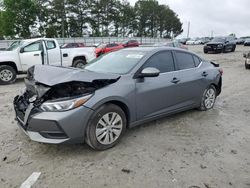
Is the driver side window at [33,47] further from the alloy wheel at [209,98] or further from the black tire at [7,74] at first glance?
the alloy wheel at [209,98]

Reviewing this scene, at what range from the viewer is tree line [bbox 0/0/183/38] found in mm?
41719

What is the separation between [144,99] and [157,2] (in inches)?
2973

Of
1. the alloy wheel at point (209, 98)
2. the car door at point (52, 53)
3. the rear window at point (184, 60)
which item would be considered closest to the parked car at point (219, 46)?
the car door at point (52, 53)

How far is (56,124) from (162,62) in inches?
93.8

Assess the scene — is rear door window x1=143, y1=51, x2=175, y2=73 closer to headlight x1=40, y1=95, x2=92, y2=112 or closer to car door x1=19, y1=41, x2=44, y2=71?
headlight x1=40, y1=95, x2=92, y2=112

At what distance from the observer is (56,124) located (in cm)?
337

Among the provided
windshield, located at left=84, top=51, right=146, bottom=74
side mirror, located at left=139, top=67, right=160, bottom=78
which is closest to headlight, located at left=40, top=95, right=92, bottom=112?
windshield, located at left=84, top=51, right=146, bottom=74

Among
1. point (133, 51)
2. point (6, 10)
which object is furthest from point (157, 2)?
point (133, 51)

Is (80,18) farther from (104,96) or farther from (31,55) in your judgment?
(104,96)

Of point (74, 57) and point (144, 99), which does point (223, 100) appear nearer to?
point (144, 99)

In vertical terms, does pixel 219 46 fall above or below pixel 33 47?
below

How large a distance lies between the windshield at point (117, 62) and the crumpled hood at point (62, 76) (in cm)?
36

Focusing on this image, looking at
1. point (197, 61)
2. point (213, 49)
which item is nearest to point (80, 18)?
point (213, 49)

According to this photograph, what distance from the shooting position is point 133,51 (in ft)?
16.1
